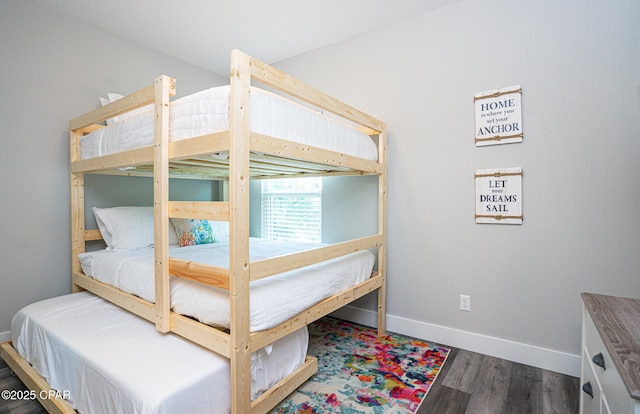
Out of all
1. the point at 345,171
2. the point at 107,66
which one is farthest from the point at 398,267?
the point at 107,66

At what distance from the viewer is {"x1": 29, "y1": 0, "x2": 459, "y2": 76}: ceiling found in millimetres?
2271

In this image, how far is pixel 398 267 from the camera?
2582 mm

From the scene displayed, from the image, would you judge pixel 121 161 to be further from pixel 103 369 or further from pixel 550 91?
pixel 550 91

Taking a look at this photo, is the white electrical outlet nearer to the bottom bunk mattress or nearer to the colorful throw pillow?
the bottom bunk mattress

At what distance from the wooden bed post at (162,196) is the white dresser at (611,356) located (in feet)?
5.64

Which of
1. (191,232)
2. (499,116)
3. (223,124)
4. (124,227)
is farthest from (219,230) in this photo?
(499,116)

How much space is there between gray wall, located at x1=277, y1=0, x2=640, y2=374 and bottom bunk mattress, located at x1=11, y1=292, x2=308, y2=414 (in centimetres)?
129

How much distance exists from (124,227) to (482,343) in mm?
2893

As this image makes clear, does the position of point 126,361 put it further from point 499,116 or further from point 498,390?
point 499,116

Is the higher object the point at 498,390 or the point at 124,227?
the point at 124,227

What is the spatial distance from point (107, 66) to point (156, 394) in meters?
2.75

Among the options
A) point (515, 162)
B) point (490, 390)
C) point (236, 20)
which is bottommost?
point (490, 390)

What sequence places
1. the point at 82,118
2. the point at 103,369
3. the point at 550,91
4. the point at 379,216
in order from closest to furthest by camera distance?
the point at 103,369 → the point at 550,91 → the point at 82,118 → the point at 379,216

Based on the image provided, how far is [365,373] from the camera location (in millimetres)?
1918
